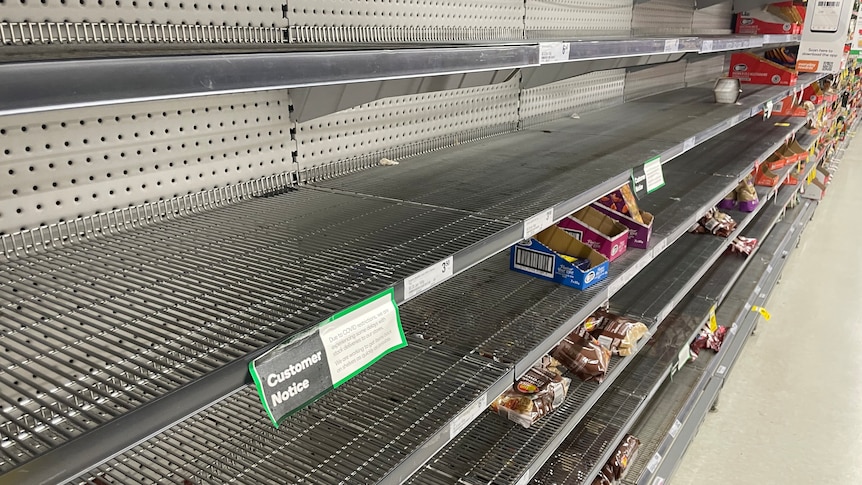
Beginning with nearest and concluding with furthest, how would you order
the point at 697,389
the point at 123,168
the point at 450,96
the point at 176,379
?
the point at 176,379
the point at 123,168
the point at 450,96
the point at 697,389

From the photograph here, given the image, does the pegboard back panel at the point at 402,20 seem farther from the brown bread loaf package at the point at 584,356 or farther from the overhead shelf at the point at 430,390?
the brown bread loaf package at the point at 584,356

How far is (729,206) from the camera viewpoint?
11.2 feet

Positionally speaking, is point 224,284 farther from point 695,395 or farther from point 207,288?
point 695,395

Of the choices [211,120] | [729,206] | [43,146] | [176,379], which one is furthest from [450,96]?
[729,206]

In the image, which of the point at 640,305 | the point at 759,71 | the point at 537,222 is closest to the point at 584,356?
the point at 640,305

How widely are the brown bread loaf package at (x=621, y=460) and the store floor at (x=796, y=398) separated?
17.8 inches

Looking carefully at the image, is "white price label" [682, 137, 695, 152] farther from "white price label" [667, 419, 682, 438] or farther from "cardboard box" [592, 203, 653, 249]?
"white price label" [667, 419, 682, 438]

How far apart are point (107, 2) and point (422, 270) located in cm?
72

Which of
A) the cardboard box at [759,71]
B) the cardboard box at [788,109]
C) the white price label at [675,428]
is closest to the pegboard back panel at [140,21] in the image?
the white price label at [675,428]

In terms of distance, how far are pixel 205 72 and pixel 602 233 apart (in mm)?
1616

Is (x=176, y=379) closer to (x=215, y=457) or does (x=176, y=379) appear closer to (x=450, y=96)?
(x=215, y=457)

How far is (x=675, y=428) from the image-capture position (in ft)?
7.60

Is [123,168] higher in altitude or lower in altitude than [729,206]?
higher

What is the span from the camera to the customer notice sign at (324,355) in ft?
2.47
